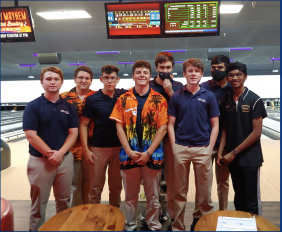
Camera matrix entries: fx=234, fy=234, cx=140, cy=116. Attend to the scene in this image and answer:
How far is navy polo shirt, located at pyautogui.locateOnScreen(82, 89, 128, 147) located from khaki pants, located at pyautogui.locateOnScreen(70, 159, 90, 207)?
0.94ft

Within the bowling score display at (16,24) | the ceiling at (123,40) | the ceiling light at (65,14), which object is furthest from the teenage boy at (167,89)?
the ceiling light at (65,14)

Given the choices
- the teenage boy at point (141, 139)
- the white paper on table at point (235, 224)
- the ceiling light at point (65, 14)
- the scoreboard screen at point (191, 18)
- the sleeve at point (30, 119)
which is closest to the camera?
the white paper on table at point (235, 224)

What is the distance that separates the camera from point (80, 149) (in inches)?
91.7

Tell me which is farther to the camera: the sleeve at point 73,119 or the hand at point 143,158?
the sleeve at point 73,119

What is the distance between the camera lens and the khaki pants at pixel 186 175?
6.51ft

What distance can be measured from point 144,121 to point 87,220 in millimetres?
869

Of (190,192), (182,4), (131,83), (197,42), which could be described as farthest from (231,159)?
(131,83)

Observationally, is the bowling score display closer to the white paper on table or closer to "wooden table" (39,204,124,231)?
"wooden table" (39,204,124,231)

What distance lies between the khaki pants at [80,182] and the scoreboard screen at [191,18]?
6.08ft

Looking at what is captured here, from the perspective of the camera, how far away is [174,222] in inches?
80.3

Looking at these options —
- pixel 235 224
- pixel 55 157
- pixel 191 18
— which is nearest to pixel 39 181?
pixel 55 157

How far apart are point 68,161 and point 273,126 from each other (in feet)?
29.9

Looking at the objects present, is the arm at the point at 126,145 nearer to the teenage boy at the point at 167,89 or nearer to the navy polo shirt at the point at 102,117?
the navy polo shirt at the point at 102,117

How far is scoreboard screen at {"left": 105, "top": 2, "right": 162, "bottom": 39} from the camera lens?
275cm
